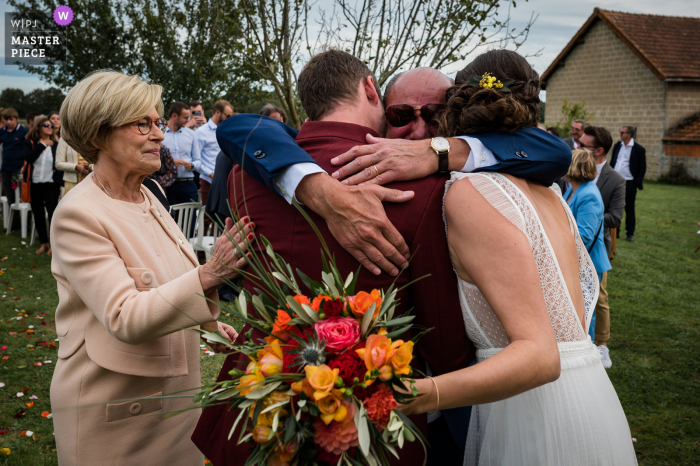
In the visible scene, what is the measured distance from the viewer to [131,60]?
22.0 metres

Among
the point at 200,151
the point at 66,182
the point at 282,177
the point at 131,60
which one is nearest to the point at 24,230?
the point at 66,182

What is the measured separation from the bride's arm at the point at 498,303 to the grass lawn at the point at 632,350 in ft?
11.3

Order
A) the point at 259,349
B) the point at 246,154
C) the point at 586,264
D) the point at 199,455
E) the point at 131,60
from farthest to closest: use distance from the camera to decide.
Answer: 1. the point at 131,60
2. the point at 199,455
3. the point at 586,264
4. the point at 246,154
5. the point at 259,349

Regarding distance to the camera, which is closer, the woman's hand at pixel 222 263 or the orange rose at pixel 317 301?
the orange rose at pixel 317 301

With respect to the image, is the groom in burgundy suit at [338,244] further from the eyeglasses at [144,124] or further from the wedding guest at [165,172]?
the wedding guest at [165,172]

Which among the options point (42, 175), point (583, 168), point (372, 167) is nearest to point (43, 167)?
point (42, 175)

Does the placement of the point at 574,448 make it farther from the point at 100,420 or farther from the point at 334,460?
the point at 100,420

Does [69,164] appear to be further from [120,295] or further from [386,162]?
[386,162]

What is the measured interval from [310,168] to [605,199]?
21.1ft

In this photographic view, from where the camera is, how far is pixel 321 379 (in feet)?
3.86

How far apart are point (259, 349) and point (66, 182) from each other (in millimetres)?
8942

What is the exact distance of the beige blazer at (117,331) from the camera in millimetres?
1898

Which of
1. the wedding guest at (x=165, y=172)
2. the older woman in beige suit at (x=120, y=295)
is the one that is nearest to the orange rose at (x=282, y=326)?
the older woman in beige suit at (x=120, y=295)

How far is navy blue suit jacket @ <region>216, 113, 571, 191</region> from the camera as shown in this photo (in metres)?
1.73
